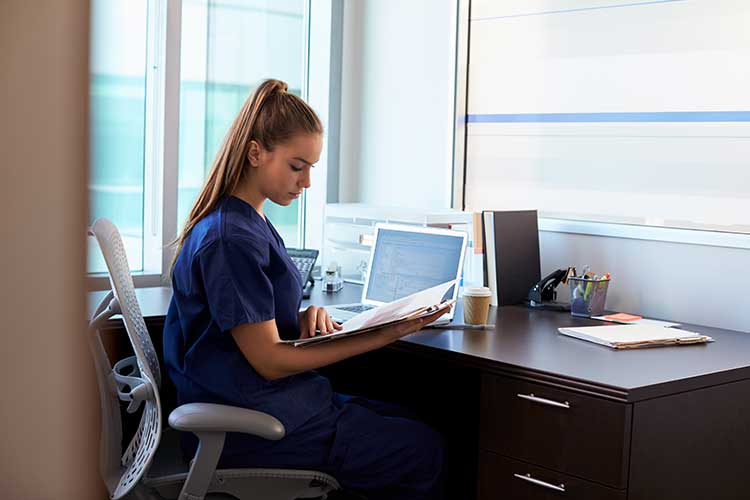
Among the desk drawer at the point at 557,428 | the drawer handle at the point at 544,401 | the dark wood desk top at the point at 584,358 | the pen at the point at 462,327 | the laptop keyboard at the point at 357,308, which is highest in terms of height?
the laptop keyboard at the point at 357,308

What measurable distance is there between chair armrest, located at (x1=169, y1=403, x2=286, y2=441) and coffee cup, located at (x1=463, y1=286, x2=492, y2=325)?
0.65 meters

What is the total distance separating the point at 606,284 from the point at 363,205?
987mm

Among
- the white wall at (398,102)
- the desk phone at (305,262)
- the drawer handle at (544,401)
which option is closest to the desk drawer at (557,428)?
the drawer handle at (544,401)

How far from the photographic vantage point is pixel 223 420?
1.57m

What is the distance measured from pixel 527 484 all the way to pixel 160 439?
697 mm

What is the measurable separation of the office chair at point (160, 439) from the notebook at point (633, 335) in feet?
2.13

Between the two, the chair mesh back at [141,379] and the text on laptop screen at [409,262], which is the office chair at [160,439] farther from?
the text on laptop screen at [409,262]

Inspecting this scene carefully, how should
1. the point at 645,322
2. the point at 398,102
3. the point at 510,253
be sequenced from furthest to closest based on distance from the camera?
the point at 398,102, the point at 510,253, the point at 645,322

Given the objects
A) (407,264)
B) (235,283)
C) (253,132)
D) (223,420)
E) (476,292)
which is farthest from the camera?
(407,264)

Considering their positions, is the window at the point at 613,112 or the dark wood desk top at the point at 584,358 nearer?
the dark wood desk top at the point at 584,358

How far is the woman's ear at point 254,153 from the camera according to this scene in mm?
1788

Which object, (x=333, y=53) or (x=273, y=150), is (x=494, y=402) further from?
(x=333, y=53)

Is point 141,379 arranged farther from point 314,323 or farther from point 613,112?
point 613,112

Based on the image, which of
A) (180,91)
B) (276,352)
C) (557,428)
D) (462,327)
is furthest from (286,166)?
(180,91)
